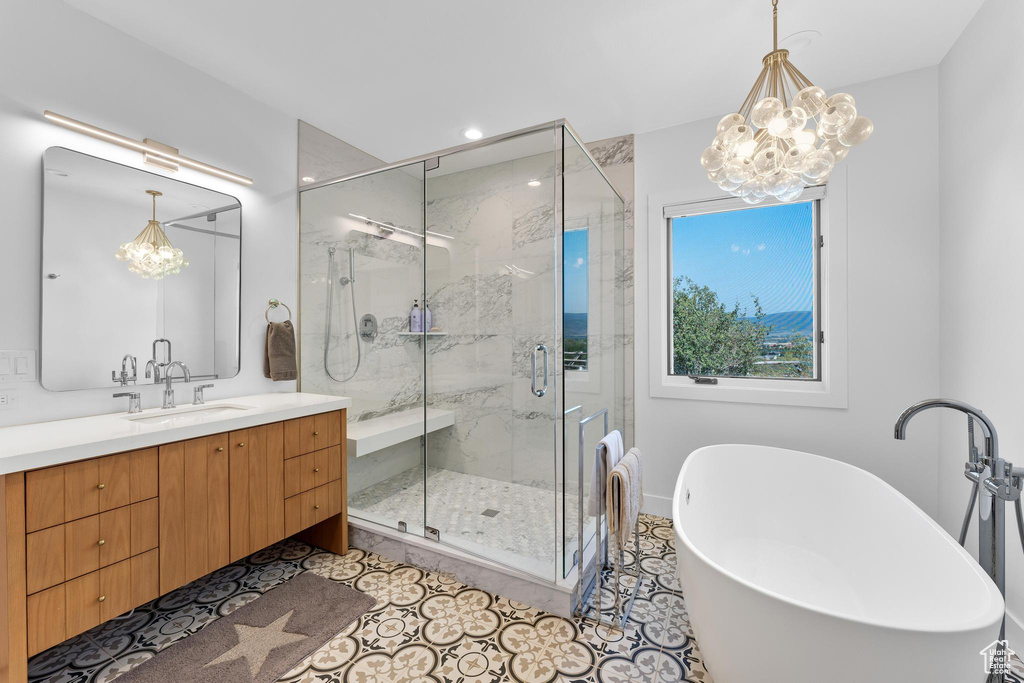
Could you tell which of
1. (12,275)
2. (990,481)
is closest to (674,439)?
(990,481)

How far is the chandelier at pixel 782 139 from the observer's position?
4.87 feet

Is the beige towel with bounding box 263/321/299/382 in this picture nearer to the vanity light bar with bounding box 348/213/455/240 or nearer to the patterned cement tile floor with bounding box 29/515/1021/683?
the vanity light bar with bounding box 348/213/455/240

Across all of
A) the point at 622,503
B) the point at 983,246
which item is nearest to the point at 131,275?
the point at 622,503

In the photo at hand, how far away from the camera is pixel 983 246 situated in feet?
6.32

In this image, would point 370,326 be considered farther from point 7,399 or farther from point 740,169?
point 740,169

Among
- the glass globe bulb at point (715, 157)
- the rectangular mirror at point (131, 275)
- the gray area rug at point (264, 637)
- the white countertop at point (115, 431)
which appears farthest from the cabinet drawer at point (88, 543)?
the glass globe bulb at point (715, 157)

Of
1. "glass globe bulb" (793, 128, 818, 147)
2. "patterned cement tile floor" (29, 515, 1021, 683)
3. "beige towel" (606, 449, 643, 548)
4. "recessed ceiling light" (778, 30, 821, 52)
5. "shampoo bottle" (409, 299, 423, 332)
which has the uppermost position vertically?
"recessed ceiling light" (778, 30, 821, 52)

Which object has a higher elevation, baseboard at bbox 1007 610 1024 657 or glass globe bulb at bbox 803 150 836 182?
glass globe bulb at bbox 803 150 836 182

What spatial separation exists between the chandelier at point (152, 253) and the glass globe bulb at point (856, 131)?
2920 millimetres

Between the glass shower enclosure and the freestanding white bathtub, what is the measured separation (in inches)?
27.3

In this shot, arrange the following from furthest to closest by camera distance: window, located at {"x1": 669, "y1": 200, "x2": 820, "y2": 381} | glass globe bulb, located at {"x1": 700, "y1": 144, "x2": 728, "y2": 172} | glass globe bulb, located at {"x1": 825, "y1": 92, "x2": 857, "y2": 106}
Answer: window, located at {"x1": 669, "y1": 200, "x2": 820, "y2": 381} → glass globe bulb, located at {"x1": 700, "y1": 144, "x2": 728, "y2": 172} → glass globe bulb, located at {"x1": 825, "y1": 92, "x2": 857, "y2": 106}

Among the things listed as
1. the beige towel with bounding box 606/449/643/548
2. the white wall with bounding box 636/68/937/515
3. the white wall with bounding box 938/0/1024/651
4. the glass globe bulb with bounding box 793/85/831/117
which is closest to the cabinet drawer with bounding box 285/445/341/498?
the beige towel with bounding box 606/449/643/548

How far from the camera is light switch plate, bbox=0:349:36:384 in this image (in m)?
1.69

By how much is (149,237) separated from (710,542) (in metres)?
3.11
